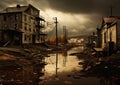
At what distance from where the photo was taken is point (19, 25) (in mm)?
41312

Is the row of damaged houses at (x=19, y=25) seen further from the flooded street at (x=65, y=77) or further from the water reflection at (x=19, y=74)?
the flooded street at (x=65, y=77)

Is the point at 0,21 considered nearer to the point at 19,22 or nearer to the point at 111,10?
the point at 19,22

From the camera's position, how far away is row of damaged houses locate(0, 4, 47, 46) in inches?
1567

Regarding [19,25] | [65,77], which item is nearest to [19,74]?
[65,77]

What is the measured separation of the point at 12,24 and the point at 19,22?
2321mm

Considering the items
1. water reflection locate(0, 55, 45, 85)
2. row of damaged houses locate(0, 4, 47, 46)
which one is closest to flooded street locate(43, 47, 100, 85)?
water reflection locate(0, 55, 45, 85)

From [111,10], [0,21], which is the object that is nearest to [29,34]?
[0,21]

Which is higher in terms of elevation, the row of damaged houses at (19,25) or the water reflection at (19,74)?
the row of damaged houses at (19,25)

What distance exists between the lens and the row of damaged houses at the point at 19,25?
39.8 meters

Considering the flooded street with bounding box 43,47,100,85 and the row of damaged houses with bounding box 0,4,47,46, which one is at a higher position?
the row of damaged houses with bounding box 0,4,47,46

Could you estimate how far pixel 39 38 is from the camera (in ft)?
172

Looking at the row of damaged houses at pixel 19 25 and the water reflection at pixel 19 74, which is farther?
the row of damaged houses at pixel 19 25

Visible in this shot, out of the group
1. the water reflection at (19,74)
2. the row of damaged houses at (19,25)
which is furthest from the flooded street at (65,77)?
the row of damaged houses at (19,25)

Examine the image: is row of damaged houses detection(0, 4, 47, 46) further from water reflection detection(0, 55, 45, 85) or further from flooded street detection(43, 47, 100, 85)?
flooded street detection(43, 47, 100, 85)
